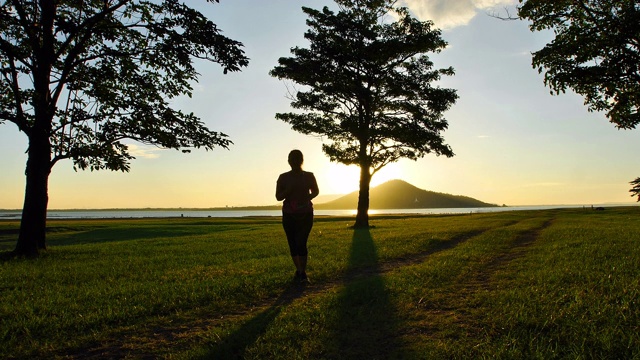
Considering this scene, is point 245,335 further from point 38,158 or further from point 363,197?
point 363,197

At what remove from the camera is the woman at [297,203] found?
8055 mm

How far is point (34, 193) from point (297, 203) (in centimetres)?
1175

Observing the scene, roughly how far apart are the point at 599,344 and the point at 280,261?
314 inches

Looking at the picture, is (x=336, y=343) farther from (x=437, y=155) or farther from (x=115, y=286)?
(x=437, y=155)

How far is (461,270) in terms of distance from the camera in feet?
30.1

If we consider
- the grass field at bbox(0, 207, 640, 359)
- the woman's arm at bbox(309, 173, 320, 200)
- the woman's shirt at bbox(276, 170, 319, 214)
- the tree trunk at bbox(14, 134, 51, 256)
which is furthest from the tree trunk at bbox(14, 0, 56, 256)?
the woman's arm at bbox(309, 173, 320, 200)

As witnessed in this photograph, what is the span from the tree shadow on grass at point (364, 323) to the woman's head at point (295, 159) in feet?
9.00

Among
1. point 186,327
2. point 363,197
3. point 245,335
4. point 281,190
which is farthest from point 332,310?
point 363,197

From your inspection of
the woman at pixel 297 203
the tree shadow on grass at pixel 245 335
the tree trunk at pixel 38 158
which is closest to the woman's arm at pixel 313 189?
the woman at pixel 297 203

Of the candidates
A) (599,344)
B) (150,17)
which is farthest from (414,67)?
(599,344)

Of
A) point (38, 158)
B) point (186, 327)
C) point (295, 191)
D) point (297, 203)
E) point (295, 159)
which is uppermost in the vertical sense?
point (38, 158)

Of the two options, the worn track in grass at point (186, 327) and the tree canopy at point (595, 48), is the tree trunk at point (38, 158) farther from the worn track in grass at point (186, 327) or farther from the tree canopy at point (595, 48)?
the tree canopy at point (595, 48)

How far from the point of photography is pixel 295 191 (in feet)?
26.6

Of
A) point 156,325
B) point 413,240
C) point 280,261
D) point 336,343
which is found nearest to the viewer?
point 336,343
